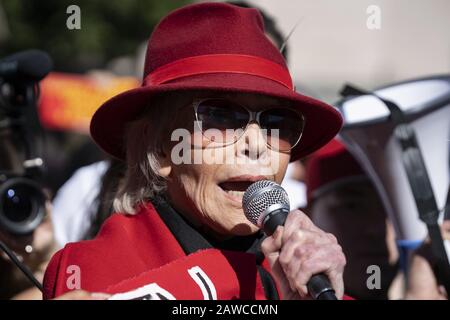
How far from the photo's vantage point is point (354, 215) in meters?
3.57

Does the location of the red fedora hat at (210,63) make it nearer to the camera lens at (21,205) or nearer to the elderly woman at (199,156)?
the elderly woman at (199,156)

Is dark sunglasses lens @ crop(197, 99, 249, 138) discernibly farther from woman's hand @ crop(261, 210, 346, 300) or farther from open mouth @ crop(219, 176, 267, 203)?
woman's hand @ crop(261, 210, 346, 300)

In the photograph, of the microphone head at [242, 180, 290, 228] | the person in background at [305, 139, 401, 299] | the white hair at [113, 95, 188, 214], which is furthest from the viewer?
the person in background at [305, 139, 401, 299]

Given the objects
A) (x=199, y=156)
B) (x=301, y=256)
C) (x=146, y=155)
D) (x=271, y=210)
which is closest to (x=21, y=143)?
(x=146, y=155)

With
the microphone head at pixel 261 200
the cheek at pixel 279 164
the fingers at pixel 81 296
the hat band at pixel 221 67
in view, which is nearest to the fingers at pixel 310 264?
the microphone head at pixel 261 200

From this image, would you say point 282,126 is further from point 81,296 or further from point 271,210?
point 81,296

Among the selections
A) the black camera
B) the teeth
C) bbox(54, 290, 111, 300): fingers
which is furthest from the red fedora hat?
the black camera

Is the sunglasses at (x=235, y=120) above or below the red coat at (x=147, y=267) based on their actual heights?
above

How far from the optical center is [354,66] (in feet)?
63.2

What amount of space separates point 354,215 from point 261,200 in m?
1.82

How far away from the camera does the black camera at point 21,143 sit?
2875 millimetres

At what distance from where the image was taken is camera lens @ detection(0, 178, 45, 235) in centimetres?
283

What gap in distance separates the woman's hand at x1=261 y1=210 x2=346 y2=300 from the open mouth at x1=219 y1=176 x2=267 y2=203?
0.35m
